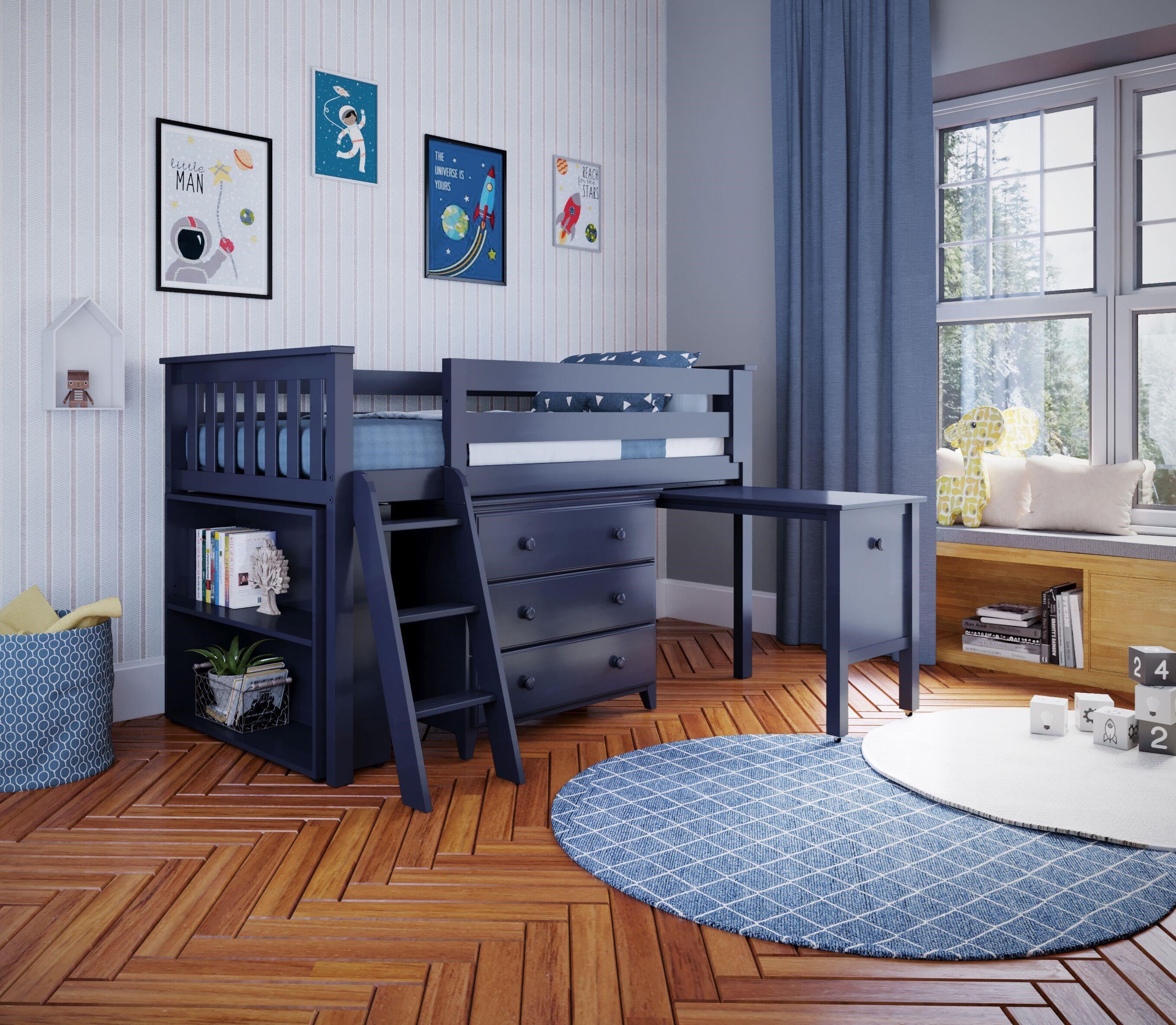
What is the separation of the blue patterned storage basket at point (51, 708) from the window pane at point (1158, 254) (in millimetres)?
3186

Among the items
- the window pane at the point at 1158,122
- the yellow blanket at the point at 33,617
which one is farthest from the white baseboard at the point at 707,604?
the yellow blanket at the point at 33,617

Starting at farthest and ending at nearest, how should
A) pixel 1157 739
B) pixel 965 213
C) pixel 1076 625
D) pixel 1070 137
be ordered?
pixel 965 213 → pixel 1070 137 → pixel 1076 625 → pixel 1157 739

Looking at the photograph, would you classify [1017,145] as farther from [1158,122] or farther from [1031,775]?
[1031,775]

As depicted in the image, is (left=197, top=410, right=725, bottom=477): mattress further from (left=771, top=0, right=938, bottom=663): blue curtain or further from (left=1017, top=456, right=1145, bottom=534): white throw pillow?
(left=1017, top=456, right=1145, bottom=534): white throw pillow

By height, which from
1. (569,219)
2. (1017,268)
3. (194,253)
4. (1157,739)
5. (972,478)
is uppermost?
(569,219)

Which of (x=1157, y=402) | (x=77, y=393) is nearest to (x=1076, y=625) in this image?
(x=1157, y=402)

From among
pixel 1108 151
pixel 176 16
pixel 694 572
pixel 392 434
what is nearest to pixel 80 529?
pixel 392 434

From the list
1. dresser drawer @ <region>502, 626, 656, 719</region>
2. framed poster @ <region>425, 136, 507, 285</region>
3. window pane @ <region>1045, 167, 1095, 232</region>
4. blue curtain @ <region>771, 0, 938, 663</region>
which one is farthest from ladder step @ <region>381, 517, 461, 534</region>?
window pane @ <region>1045, 167, 1095, 232</region>

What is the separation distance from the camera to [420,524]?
227cm

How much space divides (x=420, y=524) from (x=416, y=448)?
235mm

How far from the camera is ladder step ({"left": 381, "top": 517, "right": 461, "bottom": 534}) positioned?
2227 millimetres

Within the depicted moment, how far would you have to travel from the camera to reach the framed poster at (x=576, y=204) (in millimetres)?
3879

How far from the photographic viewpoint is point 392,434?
7.80 feet

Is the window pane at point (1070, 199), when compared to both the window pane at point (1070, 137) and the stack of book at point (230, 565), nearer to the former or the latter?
the window pane at point (1070, 137)
